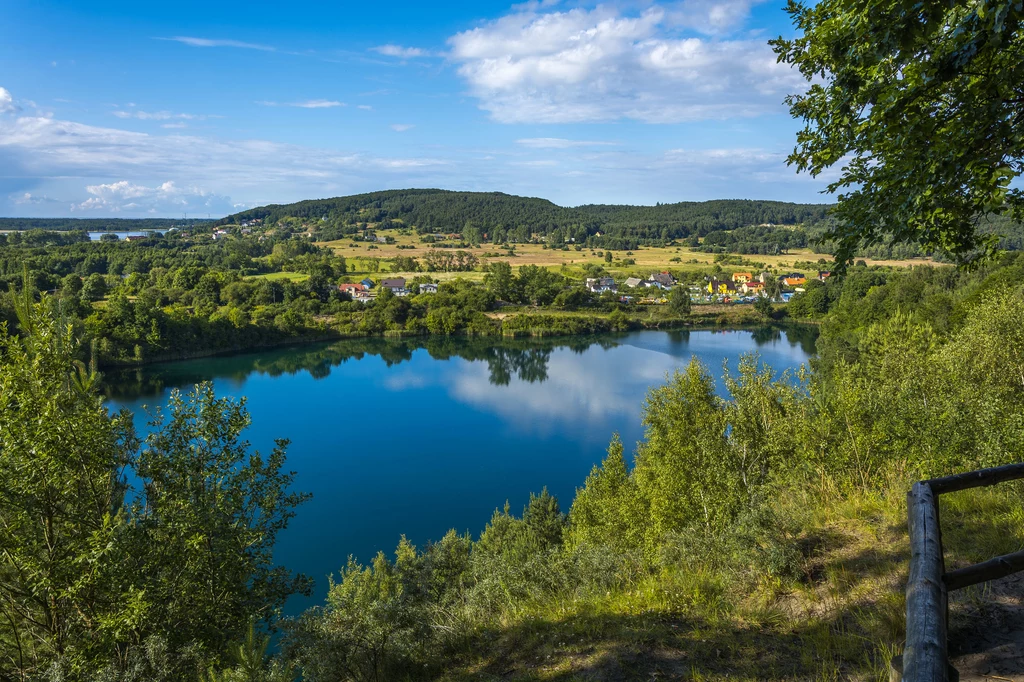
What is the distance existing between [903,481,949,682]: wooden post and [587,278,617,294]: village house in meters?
70.4

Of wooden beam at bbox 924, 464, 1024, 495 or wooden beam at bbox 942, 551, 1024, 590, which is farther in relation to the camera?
wooden beam at bbox 924, 464, 1024, 495

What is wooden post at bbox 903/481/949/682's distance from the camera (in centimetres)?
125

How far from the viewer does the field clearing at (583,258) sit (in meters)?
85.7

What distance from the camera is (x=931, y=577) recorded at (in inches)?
59.3

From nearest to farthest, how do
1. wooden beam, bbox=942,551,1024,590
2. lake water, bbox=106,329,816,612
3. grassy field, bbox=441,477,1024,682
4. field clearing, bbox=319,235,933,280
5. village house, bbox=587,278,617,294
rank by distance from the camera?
wooden beam, bbox=942,551,1024,590 < grassy field, bbox=441,477,1024,682 < lake water, bbox=106,329,816,612 < village house, bbox=587,278,617,294 < field clearing, bbox=319,235,933,280

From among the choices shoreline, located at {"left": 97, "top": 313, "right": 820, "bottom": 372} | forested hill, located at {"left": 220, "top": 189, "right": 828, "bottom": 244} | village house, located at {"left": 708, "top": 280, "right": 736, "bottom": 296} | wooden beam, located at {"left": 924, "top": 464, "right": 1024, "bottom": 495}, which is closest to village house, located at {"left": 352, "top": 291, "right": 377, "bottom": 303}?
shoreline, located at {"left": 97, "top": 313, "right": 820, "bottom": 372}

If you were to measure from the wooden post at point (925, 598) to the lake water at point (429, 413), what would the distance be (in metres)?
12.6

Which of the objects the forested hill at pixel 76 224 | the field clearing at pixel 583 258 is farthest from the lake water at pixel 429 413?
the forested hill at pixel 76 224

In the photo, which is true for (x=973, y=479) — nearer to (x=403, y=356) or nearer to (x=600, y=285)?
(x=403, y=356)

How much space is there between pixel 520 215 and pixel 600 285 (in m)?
78.3

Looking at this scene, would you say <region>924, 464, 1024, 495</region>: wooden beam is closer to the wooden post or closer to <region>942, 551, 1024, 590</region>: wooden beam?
the wooden post

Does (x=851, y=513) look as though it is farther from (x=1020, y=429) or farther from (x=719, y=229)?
(x=719, y=229)

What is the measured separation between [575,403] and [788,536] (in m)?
29.6

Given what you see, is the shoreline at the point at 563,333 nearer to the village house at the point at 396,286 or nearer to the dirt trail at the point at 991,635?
the village house at the point at 396,286
